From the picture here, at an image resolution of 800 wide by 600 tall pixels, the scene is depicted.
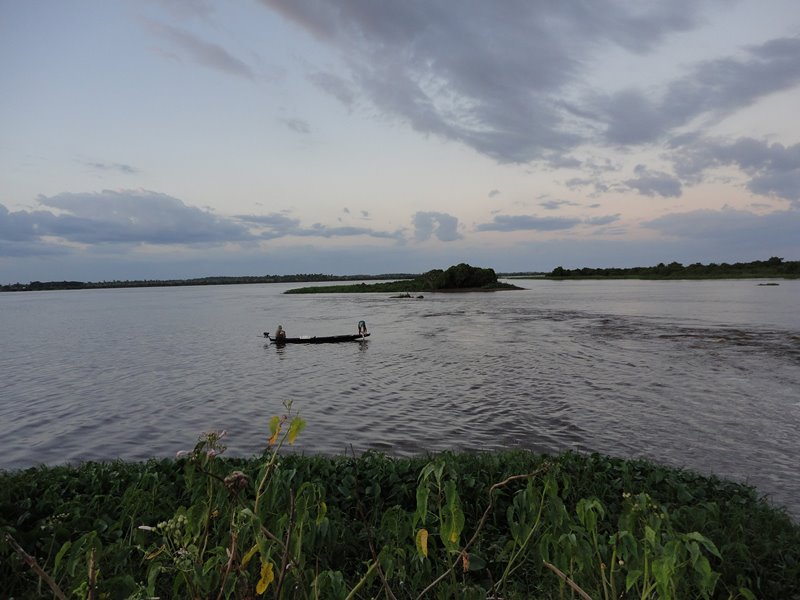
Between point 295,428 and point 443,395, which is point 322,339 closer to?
point 443,395

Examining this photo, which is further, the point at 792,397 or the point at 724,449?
the point at 792,397

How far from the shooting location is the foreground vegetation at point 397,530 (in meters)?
3.00

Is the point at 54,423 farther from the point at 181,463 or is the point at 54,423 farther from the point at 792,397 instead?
the point at 792,397

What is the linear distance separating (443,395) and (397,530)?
15699mm

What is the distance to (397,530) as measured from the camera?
401 cm

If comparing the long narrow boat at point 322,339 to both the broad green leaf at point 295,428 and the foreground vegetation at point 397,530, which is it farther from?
the broad green leaf at point 295,428

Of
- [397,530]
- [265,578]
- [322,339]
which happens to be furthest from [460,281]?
[265,578]

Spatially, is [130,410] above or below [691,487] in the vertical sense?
below

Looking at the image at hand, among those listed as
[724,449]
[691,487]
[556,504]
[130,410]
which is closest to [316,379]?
[130,410]

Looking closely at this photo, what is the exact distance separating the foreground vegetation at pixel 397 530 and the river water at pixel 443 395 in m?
4.12

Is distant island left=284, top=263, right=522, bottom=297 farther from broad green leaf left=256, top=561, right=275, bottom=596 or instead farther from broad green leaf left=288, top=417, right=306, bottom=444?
broad green leaf left=256, top=561, right=275, bottom=596

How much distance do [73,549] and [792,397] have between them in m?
22.4

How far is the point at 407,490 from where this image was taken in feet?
24.0

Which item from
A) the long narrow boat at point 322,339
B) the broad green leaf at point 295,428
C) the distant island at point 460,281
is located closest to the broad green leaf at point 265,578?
the broad green leaf at point 295,428
